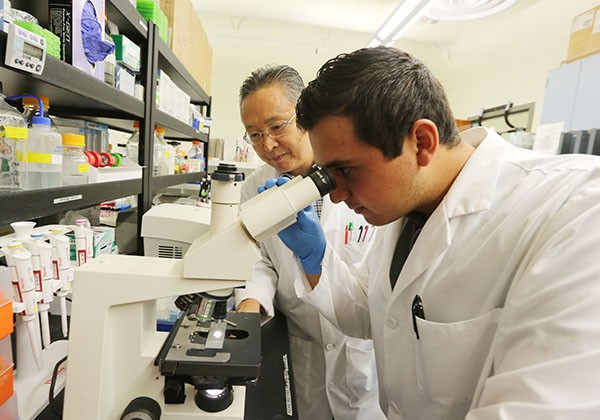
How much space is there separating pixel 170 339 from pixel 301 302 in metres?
0.69

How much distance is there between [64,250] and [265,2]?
3851 mm

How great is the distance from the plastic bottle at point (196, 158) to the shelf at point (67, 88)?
3.58ft

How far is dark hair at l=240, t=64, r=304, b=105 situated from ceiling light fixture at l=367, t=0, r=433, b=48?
112 cm

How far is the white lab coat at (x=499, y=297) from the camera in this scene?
0.48m

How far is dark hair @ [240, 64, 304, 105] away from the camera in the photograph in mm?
1345

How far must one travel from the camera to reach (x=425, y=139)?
2.37 feet

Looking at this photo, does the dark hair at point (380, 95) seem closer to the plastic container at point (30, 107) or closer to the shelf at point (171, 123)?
the plastic container at point (30, 107)

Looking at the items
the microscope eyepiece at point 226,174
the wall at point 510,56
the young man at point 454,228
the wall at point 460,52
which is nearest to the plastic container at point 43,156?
the microscope eyepiece at point 226,174

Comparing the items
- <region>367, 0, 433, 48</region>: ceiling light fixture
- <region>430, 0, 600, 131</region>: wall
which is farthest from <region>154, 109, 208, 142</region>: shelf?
<region>430, 0, 600, 131</region>: wall

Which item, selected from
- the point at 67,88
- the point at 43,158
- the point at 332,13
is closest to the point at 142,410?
the point at 43,158

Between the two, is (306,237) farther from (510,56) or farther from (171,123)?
(510,56)

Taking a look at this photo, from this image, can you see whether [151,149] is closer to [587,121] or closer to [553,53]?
[587,121]

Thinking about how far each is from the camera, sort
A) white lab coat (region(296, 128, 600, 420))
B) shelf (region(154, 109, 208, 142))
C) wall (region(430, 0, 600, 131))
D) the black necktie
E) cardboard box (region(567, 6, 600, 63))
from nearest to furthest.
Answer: white lab coat (region(296, 128, 600, 420))
the black necktie
shelf (region(154, 109, 208, 142))
cardboard box (region(567, 6, 600, 63))
wall (region(430, 0, 600, 131))

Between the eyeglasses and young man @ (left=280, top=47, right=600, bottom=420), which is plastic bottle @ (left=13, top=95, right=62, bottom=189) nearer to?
young man @ (left=280, top=47, right=600, bottom=420)
